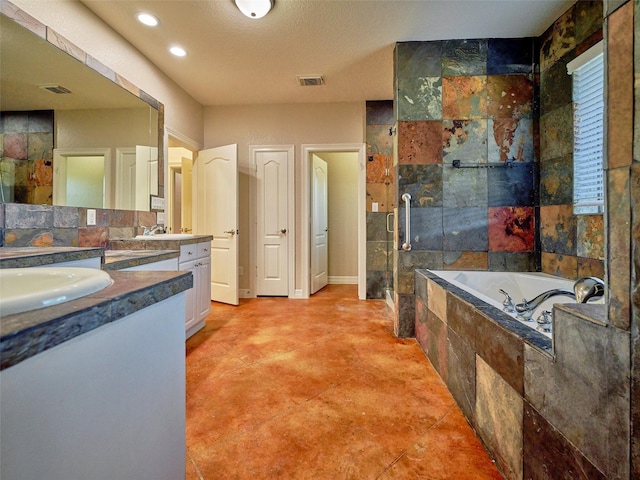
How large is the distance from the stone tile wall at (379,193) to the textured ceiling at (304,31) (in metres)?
0.59

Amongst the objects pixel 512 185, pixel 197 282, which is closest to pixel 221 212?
pixel 197 282

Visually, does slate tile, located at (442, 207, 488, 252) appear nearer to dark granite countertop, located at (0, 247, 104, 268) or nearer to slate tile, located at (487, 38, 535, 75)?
slate tile, located at (487, 38, 535, 75)

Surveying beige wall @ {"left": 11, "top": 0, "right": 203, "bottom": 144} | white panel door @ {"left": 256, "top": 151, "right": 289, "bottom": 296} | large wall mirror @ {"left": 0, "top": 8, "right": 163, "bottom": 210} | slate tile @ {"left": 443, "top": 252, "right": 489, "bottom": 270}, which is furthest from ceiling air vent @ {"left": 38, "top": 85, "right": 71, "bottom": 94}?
slate tile @ {"left": 443, "top": 252, "right": 489, "bottom": 270}

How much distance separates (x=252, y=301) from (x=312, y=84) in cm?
265

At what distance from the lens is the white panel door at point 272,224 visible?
3969mm

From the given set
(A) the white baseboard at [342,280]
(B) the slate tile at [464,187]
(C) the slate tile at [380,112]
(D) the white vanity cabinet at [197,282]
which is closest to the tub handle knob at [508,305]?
(B) the slate tile at [464,187]

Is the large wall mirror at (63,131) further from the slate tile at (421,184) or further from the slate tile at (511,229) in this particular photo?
the slate tile at (511,229)

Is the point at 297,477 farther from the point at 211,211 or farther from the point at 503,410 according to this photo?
the point at 211,211

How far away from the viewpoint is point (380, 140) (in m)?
3.81

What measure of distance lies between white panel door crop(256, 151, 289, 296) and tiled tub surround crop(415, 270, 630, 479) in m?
2.69

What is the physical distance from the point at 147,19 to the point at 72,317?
2.61 meters

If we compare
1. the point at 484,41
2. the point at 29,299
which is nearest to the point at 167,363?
the point at 29,299

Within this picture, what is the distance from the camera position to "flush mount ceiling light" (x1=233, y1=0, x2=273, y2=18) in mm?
2031

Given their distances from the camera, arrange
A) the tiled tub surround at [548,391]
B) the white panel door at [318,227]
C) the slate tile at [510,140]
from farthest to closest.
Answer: the white panel door at [318,227] → the slate tile at [510,140] → the tiled tub surround at [548,391]
